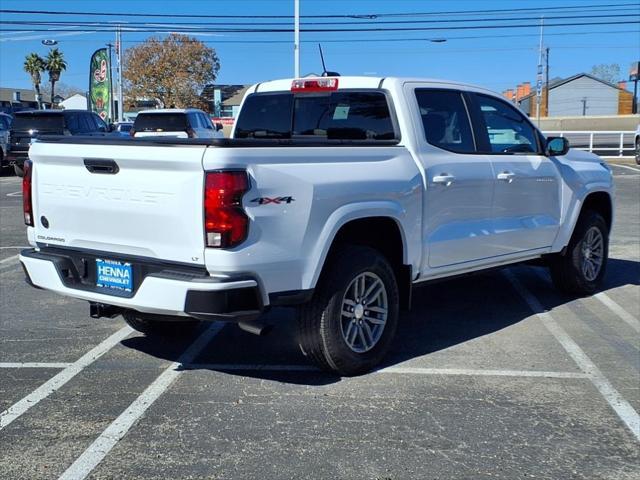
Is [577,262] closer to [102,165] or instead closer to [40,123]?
[102,165]

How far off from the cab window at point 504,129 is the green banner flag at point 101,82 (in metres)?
31.2

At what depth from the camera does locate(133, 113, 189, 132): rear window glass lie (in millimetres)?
21047

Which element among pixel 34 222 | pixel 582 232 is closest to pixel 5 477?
pixel 34 222

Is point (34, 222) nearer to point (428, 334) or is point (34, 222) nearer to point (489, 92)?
point (428, 334)

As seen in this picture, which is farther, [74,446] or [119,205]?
[119,205]

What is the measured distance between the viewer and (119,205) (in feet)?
14.3

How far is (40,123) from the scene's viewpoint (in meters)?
20.3

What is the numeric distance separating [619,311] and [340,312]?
3.47 metres

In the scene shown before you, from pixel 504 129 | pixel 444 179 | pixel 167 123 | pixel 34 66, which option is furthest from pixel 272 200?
pixel 34 66

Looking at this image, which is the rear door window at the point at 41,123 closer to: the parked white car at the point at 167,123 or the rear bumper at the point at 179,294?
the parked white car at the point at 167,123

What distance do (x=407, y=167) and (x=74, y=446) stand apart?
276cm

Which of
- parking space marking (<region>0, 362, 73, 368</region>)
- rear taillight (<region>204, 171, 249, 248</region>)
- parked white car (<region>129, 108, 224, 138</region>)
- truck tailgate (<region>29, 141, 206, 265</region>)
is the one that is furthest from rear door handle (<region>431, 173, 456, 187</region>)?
parked white car (<region>129, 108, 224, 138</region>)

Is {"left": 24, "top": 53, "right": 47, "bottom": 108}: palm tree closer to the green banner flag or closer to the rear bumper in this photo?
the green banner flag

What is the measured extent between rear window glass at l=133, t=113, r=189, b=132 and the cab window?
15.7 m
